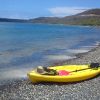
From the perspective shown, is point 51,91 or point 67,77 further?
point 67,77

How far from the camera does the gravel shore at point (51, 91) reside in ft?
49.2

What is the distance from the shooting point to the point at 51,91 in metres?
16.0

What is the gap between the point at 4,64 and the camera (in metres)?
26.0

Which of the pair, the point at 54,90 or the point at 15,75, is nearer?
the point at 54,90

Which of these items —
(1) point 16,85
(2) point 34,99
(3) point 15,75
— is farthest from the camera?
(3) point 15,75

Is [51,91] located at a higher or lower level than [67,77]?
lower

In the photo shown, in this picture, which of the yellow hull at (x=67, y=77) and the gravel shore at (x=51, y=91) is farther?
the yellow hull at (x=67, y=77)

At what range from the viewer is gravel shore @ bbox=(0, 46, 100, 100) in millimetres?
15009

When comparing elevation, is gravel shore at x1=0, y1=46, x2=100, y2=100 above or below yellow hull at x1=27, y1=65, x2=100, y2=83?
below

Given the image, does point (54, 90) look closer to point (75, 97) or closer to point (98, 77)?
point (75, 97)

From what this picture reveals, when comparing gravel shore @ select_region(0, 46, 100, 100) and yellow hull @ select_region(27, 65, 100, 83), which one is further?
yellow hull @ select_region(27, 65, 100, 83)

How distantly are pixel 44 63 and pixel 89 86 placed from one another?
994 cm

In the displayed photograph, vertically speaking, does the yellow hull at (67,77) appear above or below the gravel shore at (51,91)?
above

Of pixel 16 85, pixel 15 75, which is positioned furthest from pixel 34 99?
pixel 15 75
